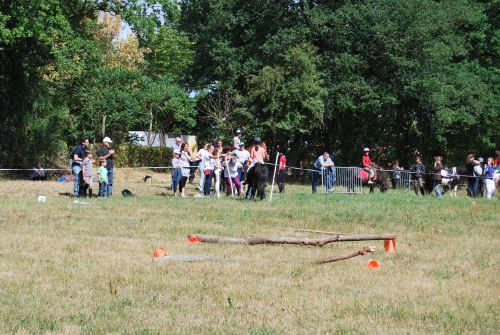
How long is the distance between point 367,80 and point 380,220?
25.0m

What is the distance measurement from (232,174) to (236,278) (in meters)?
14.9

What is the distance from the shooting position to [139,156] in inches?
1693

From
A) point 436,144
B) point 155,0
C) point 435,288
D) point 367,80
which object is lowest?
point 435,288

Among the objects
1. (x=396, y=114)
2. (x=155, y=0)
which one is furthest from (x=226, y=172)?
(x=396, y=114)

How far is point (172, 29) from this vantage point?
194 ft

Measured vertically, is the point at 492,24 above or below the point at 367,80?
above

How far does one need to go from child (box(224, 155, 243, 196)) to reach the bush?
60.6ft

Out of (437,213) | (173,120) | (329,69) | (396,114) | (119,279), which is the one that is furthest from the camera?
(173,120)

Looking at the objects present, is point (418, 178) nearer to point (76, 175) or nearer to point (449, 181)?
point (449, 181)

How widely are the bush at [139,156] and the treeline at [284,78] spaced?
350 centimetres

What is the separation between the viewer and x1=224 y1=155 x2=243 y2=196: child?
24297mm

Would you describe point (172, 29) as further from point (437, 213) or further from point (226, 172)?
point (437, 213)

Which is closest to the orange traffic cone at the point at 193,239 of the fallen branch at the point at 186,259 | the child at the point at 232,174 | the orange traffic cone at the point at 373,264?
the fallen branch at the point at 186,259

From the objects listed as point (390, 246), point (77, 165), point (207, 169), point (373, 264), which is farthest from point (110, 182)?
point (373, 264)
